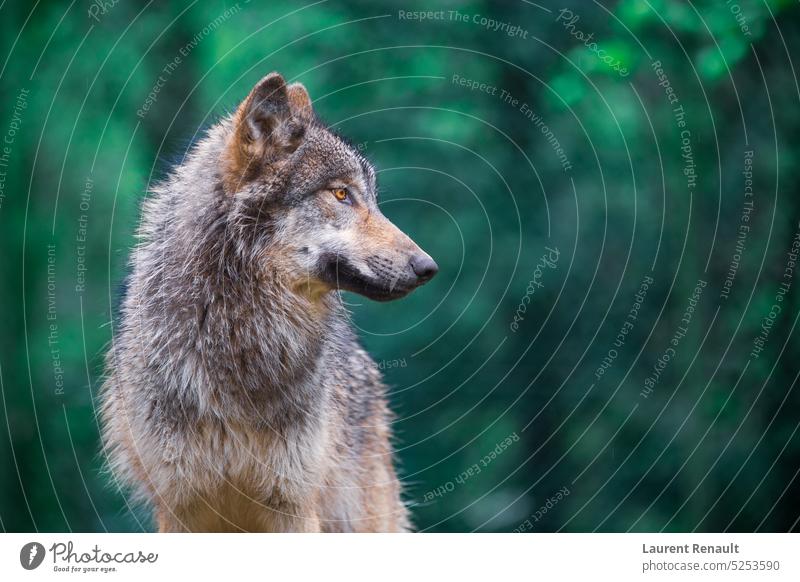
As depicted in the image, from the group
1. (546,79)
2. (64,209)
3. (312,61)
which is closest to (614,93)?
(546,79)

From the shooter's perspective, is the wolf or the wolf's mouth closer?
the wolf's mouth

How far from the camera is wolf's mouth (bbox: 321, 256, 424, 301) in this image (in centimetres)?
399

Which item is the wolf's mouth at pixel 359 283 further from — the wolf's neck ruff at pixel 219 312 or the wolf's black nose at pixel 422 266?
the wolf's neck ruff at pixel 219 312

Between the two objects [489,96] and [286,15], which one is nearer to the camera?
[286,15]

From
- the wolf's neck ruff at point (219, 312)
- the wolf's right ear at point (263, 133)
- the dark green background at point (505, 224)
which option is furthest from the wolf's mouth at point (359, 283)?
the dark green background at point (505, 224)

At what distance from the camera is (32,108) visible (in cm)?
525

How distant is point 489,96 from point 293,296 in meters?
2.14

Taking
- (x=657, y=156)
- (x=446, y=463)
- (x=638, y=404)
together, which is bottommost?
(x=446, y=463)

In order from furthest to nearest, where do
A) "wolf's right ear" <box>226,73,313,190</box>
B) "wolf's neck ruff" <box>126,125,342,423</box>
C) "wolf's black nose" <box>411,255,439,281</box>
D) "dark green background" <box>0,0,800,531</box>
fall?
1. "dark green background" <box>0,0,800,531</box>
2. "wolf's neck ruff" <box>126,125,342,423</box>
3. "wolf's right ear" <box>226,73,313,190</box>
4. "wolf's black nose" <box>411,255,439,281</box>

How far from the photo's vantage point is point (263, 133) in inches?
162

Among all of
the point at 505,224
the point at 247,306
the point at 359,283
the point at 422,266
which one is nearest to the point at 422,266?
the point at 422,266

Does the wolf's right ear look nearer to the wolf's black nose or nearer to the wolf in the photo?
the wolf

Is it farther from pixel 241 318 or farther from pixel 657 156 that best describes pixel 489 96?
pixel 241 318

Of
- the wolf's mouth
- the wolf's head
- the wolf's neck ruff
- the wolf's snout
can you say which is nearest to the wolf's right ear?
the wolf's head
